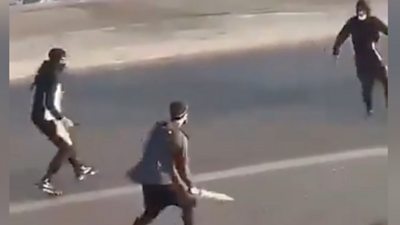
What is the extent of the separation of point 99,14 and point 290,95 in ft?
1.65

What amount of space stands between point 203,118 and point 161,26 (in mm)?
245

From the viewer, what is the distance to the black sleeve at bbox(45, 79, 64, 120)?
2283mm

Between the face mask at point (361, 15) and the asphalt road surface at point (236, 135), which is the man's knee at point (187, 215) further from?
the face mask at point (361, 15)

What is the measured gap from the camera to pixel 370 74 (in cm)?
229

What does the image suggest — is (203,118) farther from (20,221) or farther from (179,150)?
(20,221)

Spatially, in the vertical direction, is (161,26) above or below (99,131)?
above

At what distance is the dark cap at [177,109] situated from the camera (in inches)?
89.9

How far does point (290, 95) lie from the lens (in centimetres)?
230

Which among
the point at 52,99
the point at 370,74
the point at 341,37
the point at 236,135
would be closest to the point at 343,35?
the point at 341,37

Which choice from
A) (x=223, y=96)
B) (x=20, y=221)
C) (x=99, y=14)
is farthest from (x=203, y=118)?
(x=20, y=221)

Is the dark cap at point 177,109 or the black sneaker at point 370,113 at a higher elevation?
the dark cap at point 177,109

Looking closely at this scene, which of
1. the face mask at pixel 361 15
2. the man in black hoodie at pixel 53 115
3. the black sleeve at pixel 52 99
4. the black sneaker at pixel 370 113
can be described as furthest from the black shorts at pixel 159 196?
the face mask at pixel 361 15

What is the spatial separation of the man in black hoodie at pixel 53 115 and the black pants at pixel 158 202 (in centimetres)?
14

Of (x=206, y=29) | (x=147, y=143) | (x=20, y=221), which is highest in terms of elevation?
(x=206, y=29)
